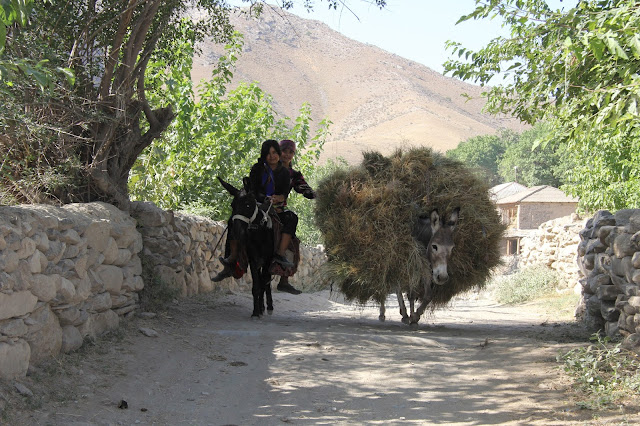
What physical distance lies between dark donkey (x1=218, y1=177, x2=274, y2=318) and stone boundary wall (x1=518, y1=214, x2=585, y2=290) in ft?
33.8

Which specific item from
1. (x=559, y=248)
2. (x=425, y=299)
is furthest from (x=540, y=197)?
(x=425, y=299)

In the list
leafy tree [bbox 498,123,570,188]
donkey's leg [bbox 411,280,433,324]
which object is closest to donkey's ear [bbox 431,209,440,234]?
donkey's leg [bbox 411,280,433,324]

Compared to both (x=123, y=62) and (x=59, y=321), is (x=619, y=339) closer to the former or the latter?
(x=59, y=321)

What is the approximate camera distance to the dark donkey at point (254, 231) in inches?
340

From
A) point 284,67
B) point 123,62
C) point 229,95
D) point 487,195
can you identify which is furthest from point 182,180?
point 284,67

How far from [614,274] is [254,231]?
14.7ft

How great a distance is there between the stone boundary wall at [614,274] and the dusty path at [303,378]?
52 centimetres

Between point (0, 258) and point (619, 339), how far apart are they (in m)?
5.90

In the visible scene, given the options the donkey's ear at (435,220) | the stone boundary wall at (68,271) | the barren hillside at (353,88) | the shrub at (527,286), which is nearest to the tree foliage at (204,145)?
the stone boundary wall at (68,271)

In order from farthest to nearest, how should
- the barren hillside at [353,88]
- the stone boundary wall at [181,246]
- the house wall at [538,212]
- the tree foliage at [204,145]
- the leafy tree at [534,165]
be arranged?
the barren hillside at [353,88], the leafy tree at [534,165], the house wall at [538,212], the tree foliage at [204,145], the stone boundary wall at [181,246]

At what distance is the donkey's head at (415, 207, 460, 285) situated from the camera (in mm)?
8461

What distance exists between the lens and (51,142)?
24.3ft

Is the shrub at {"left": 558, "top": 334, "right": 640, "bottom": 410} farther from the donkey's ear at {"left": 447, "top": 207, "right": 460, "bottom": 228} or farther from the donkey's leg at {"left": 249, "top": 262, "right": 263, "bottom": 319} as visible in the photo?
the donkey's leg at {"left": 249, "top": 262, "right": 263, "bottom": 319}

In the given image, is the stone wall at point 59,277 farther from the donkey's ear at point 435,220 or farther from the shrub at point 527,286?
the shrub at point 527,286
